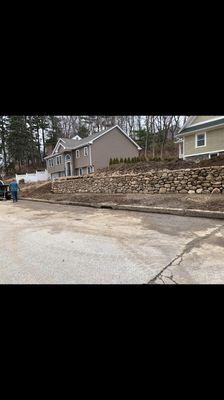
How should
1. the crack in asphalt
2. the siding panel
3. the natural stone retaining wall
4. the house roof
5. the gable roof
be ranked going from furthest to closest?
the gable roof
the siding panel
the house roof
the natural stone retaining wall
the crack in asphalt

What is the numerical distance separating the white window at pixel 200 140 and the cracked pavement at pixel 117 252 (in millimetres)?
13128

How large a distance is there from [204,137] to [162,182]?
871 cm

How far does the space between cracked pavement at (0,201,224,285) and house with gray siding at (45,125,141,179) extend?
2054cm

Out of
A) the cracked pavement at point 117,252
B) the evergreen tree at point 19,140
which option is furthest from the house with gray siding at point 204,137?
the evergreen tree at point 19,140

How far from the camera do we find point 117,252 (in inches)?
173

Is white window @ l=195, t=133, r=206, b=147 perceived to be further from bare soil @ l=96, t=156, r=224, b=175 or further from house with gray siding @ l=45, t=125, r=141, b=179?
house with gray siding @ l=45, t=125, r=141, b=179

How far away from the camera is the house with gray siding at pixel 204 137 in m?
16.9

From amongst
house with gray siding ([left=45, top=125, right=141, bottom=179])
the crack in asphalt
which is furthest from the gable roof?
the crack in asphalt

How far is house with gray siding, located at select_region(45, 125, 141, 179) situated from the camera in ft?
87.8
